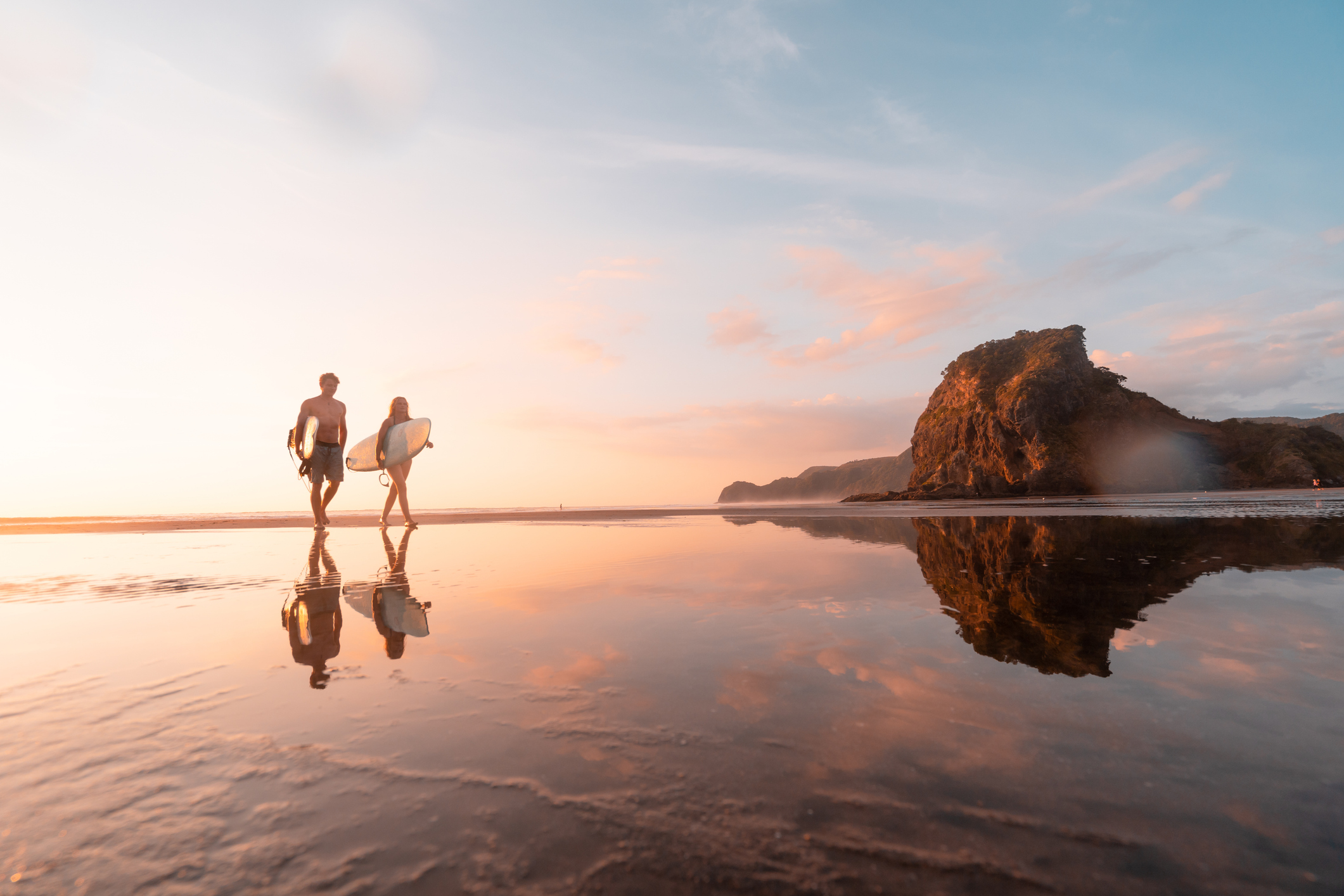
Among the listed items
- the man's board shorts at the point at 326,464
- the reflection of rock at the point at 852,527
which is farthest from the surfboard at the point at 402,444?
the reflection of rock at the point at 852,527

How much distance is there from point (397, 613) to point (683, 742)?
3405mm

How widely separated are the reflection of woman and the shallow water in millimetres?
10281

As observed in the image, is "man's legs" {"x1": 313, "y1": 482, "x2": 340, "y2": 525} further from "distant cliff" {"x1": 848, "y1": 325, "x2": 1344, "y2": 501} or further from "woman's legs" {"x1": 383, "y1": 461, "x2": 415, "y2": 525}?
"distant cliff" {"x1": 848, "y1": 325, "x2": 1344, "y2": 501}

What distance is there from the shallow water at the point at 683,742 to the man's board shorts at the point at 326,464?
30.1 ft

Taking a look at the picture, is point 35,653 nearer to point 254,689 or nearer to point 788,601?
point 254,689

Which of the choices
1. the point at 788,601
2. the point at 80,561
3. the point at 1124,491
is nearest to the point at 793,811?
the point at 788,601

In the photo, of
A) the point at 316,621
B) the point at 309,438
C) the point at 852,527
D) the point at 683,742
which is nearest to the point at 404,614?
the point at 316,621

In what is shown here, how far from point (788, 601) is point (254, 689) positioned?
3.86 metres

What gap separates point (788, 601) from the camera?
4.96m

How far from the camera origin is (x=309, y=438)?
13.5m

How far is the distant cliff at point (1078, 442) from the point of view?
231ft

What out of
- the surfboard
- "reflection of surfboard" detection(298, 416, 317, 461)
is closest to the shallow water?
"reflection of surfboard" detection(298, 416, 317, 461)

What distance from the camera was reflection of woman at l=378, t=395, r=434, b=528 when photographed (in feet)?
49.7

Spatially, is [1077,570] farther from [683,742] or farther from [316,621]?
[316,621]
